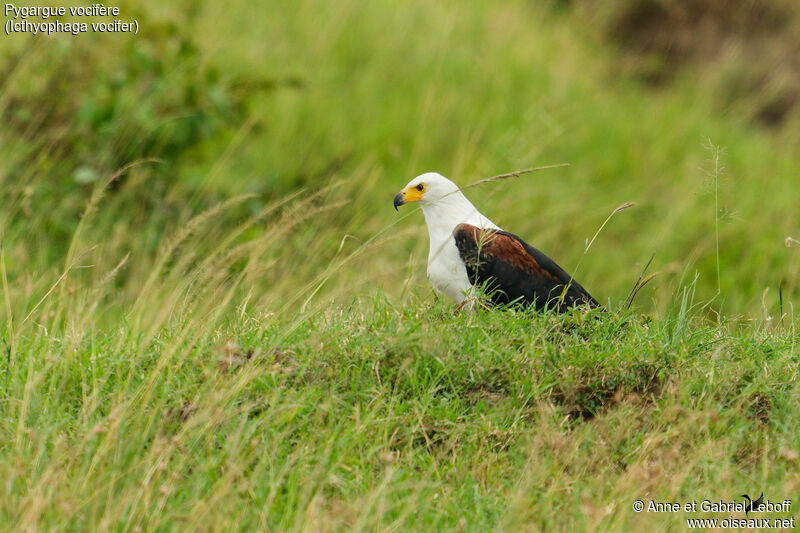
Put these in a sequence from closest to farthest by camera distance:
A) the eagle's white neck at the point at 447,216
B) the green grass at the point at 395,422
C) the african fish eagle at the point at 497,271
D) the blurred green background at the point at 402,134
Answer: the green grass at the point at 395,422
the african fish eagle at the point at 497,271
the eagle's white neck at the point at 447,216
the blurred green background at the point at 402,134

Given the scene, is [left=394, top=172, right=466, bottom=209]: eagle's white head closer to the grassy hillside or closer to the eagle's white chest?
the grassy hillside

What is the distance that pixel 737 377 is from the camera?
3867 millimetres

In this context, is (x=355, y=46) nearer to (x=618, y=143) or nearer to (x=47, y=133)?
(x=618, y=143)

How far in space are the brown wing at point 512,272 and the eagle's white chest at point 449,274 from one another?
0.10ft

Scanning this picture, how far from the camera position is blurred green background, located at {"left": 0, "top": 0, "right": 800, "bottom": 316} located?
6617 mm

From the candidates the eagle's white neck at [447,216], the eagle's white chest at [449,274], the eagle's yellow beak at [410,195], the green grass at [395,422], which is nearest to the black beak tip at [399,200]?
the eagle's yellow beak at [410,195]

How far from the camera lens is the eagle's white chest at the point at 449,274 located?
4.62 m

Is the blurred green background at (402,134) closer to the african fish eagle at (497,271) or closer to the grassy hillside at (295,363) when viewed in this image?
the grassy hillside at (295,363)

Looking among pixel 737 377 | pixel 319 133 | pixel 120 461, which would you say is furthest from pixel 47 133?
pixel 737 377

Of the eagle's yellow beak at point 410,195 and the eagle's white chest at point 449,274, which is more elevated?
the eagle's yellow beak at point 410,195

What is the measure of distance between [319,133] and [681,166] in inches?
136

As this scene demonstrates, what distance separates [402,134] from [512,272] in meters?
4.98

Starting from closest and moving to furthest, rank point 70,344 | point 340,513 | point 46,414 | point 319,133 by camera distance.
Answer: point 340,513 → point 46,414 → point 70,344 → point 319,133

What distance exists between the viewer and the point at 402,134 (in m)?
9.49
